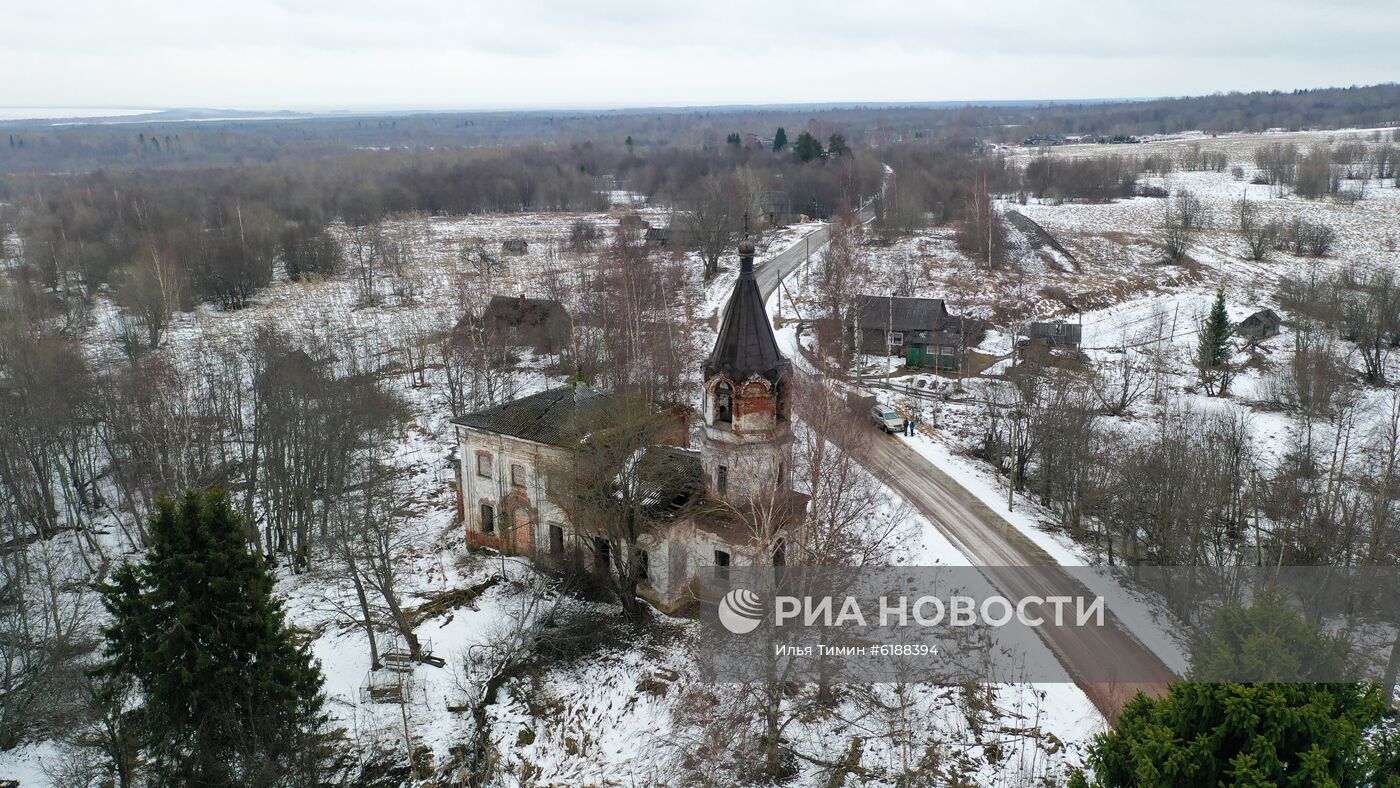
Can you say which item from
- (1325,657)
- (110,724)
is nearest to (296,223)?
(110,724)

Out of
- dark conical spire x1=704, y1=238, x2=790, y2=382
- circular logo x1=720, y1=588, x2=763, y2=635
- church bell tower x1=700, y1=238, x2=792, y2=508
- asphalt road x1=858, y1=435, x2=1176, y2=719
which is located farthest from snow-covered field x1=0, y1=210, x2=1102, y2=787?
dark conical spire x1=704, y1=238, x2=790, y2=382

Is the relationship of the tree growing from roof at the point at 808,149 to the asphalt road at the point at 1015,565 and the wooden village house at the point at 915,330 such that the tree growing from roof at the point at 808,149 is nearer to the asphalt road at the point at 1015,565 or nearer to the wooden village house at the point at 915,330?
the wooden village house at the point at 915,330

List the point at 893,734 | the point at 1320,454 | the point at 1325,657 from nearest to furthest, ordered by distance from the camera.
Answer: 1. the point at 1325,657
2. the point at 893,734
3. the point at 1320,454

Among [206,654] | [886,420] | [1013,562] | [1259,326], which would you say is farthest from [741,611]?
[1259,326]

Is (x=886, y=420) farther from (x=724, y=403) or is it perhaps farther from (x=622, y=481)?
(x=622, y=481)

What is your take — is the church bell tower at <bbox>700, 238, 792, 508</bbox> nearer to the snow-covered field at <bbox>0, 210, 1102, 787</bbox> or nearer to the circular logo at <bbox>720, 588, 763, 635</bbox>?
the circular logo at <bbox>720, 588, 763, 635</bbox>

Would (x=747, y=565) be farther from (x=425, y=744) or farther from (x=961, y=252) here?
(x=961, y=252)
